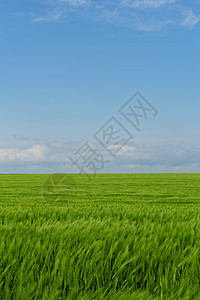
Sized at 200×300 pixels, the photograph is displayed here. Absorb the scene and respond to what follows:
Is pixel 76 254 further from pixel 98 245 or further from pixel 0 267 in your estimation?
pixel 0 267

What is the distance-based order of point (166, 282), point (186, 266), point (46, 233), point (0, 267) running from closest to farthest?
1. point (166, 282)
2. point (0, 267)
3. point (186, 266)
4. point (46, 233)

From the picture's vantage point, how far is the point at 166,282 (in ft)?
6.93

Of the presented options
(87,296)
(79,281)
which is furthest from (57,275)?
(87,296)

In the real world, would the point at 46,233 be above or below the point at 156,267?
above

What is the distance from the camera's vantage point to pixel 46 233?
124 inches

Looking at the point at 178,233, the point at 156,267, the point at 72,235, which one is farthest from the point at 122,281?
the point at 178,233

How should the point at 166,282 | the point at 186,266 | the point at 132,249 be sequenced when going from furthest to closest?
the point at 132,249
the point at 186,266
the point at 166,282

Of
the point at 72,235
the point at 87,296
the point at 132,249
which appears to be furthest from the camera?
the point at 72,235

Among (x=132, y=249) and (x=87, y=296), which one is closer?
(x=87, y=296)

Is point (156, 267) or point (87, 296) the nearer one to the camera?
point (87, 296)

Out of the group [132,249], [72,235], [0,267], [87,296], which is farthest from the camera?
[72,235]

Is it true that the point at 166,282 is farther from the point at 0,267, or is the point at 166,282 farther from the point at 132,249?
the point at 0,267

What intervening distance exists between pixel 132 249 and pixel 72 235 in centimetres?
66

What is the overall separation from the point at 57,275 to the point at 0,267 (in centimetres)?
48
